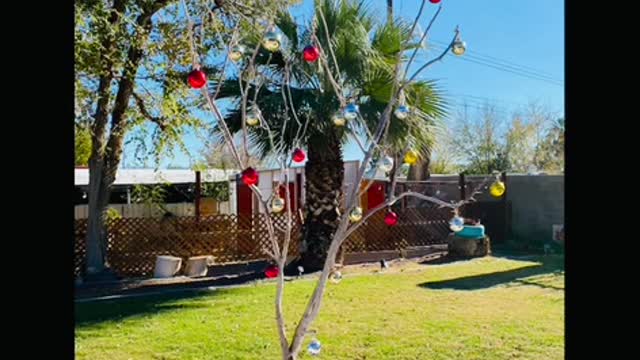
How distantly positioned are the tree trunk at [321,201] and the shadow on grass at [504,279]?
170cm

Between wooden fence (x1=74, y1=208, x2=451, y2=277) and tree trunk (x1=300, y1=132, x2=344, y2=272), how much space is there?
743 millimetres

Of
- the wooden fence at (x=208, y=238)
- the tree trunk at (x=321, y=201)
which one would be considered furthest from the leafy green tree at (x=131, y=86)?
the tree trunk at (x=321, y=201)

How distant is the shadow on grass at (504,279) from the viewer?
6.83 m

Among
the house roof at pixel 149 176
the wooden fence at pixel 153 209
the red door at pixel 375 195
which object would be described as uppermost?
the house roof at pixel 149 176

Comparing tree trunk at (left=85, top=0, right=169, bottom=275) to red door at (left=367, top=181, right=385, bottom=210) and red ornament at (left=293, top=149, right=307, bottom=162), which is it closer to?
red door at (left=367, top=181, right=385, bottom=210)

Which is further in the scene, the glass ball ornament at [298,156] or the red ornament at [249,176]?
the glass ball ornament at [298,156]

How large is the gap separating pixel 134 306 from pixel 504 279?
4649mm

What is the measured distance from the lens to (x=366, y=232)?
10.1 m

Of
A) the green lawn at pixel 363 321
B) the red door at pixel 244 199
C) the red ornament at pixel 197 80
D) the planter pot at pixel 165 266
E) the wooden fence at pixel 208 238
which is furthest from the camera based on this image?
the red door at pixel 244 199

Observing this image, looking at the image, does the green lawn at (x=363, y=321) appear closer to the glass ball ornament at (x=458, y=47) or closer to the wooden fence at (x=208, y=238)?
the wooden fence at (x=208, y=238)

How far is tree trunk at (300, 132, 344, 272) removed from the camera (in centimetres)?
805
